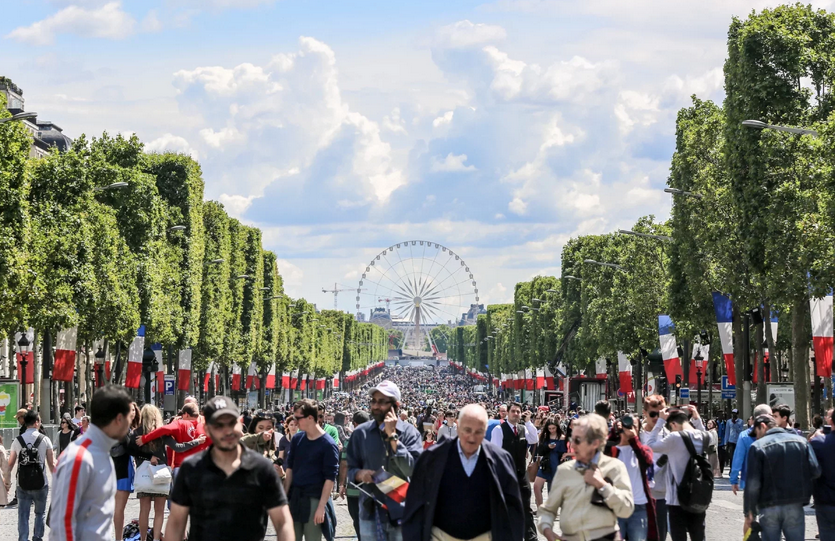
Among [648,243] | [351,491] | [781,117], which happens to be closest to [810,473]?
[351,491]

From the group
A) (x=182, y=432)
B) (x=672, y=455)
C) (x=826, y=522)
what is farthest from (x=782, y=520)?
(x=182, y=432)

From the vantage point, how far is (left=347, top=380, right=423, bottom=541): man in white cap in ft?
43.5

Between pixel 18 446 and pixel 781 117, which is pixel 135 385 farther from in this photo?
pixel 18 446

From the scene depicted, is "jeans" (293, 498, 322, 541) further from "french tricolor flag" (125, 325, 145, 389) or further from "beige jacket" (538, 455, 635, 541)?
"french tricolor flag" (125, 325, 145, 389)

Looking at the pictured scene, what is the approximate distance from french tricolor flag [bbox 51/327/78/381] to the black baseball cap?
39.7 metres

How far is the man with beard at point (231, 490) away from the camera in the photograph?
29.3 ft

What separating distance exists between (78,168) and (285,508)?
1575 inches

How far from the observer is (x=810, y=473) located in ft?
49.0

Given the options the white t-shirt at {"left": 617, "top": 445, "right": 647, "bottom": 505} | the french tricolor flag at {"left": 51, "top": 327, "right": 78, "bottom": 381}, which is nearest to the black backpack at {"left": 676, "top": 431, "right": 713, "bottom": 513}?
the white t-shirt at {"left": 617, "top": 445, "right": 647, "bottom": 505}

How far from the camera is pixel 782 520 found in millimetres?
14883

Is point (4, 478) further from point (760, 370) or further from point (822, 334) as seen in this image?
point (760, 370)

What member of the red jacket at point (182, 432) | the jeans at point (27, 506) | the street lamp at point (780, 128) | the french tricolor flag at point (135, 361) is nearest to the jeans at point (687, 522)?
the red jacket at point (182, 432)

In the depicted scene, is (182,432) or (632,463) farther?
(182,432)

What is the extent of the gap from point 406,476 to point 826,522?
4644mm
